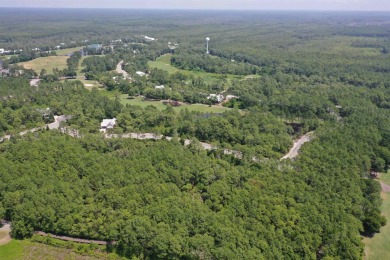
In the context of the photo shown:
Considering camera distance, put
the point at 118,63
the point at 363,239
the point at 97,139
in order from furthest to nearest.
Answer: the point at 118,63 → the point at 97,139 → the point at 363,239

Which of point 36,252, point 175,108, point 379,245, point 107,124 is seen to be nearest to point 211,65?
point 175,108

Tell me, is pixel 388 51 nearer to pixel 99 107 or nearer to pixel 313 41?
pixel 313 41

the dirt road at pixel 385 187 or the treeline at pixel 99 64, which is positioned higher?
the treeline at pixel 99 64

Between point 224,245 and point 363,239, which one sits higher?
point 224,245

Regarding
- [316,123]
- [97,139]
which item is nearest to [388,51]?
[316,123]

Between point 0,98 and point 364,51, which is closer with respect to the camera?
point 0,98

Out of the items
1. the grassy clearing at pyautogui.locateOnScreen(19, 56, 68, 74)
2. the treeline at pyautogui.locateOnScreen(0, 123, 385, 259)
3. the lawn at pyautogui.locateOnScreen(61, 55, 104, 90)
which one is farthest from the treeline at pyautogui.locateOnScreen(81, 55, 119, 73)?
the treeline at pyautogui.locateOnScreen(0, 123, 385, 259)

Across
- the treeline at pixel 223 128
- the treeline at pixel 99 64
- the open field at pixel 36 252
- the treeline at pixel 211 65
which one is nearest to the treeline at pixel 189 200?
the open field at pixel 36 252

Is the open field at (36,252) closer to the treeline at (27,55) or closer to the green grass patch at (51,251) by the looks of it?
the green grass patch at (51,251)
